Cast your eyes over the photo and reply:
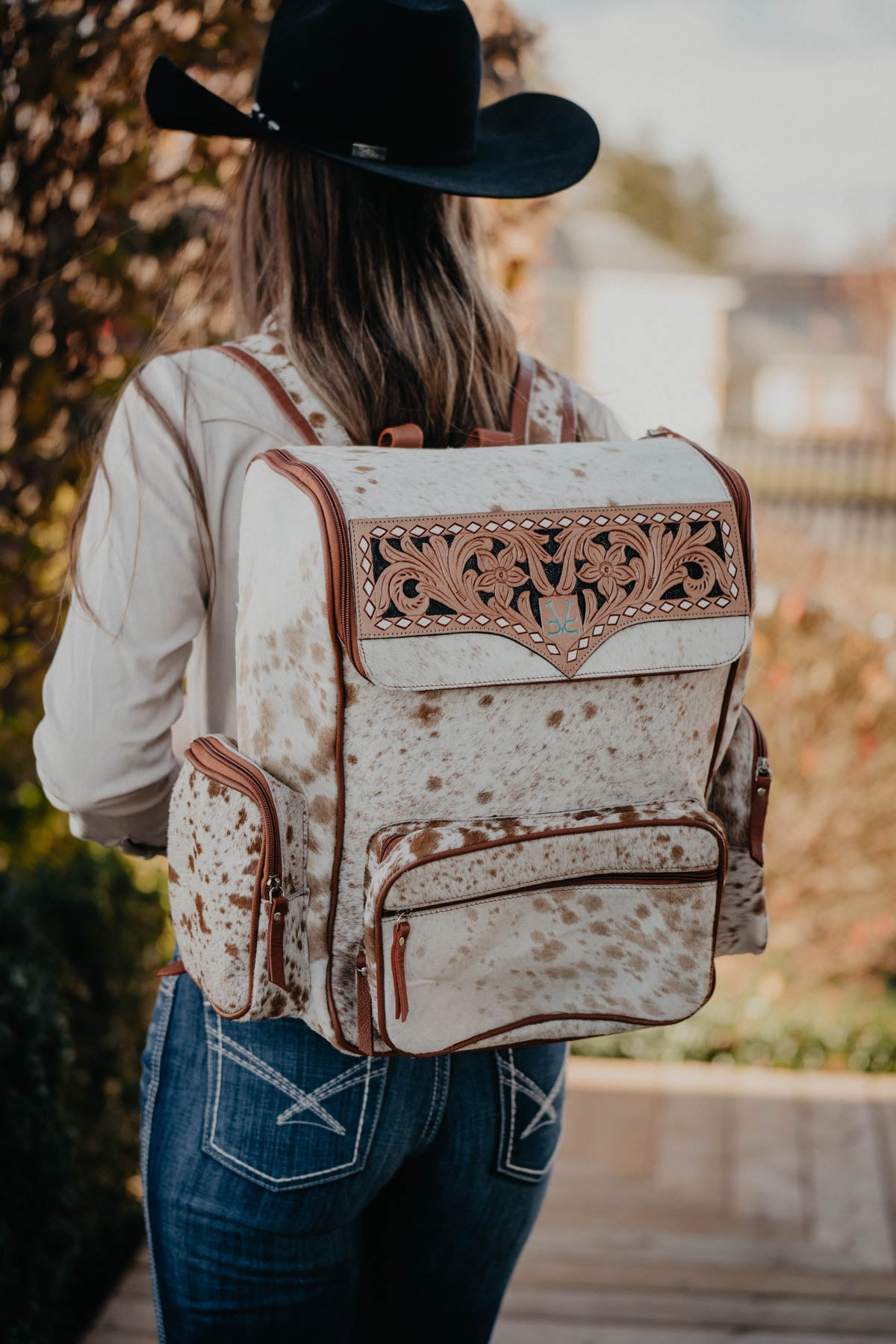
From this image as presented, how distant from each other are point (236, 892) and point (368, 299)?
593mm

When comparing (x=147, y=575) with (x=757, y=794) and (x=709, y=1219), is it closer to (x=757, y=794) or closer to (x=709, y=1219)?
(x=757, y=794)

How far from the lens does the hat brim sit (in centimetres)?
114

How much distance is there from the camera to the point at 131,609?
42.7 inches

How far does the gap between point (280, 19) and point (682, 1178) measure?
2.83 meters

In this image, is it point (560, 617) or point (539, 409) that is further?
point (539, 409)

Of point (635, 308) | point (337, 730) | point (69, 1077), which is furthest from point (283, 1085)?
point (635, 308)

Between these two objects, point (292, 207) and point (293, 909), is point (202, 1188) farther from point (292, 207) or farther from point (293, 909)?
point (292, 207)

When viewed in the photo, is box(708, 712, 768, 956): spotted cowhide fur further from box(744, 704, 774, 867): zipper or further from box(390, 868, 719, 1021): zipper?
box(390, 868, 719, 1021): zipper

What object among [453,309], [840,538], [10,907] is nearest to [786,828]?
[10,907]

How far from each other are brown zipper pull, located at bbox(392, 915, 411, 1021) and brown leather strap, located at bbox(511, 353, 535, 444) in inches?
19.8

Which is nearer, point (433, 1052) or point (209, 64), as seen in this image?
point (433, 1052)

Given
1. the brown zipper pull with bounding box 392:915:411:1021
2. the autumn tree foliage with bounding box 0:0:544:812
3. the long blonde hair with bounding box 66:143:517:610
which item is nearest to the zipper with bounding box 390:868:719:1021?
the brown zipper pull with bounding box 392:915:411:1021

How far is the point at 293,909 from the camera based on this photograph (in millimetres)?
996

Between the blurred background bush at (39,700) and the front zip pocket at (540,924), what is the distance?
592 millimetres
